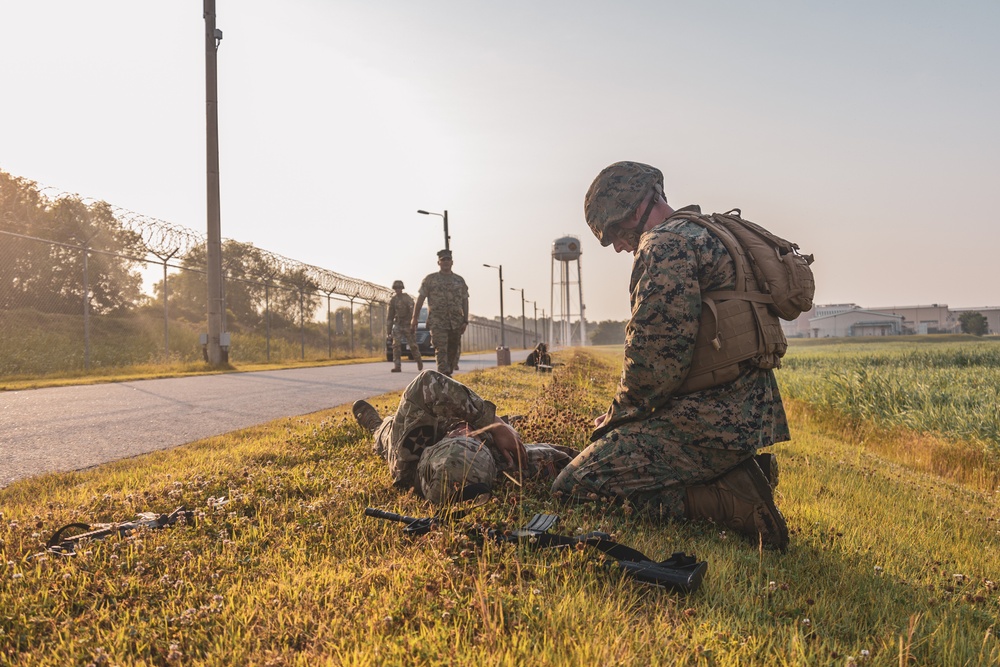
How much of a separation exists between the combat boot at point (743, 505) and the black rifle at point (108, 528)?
2.35 meters

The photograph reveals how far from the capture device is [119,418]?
5996 mm

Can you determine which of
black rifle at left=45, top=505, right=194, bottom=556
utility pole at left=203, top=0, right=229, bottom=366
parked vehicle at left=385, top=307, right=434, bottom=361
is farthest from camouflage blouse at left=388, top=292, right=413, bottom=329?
black rifle at left=45, top=505, right=194, bottom=556

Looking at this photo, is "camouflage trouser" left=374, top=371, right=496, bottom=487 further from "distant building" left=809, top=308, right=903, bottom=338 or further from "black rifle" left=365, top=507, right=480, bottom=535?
"distant building" left=809, top=308, right=903, bottom=338

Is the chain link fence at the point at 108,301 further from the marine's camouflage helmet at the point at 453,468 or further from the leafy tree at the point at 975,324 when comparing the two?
the leafy tree at the point at 975,324

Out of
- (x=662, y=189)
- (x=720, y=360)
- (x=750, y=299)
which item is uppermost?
(x=662, y=189)

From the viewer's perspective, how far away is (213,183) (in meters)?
14.3

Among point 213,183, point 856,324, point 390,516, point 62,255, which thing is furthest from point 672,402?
point 856,324

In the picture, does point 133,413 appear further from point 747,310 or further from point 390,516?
point 747,310

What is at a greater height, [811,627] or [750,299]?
[750,299]

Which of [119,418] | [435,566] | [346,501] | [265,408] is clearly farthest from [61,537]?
[265,408]

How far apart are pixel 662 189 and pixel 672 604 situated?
6.84 feet

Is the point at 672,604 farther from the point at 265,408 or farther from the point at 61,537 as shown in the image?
the point at 265,408

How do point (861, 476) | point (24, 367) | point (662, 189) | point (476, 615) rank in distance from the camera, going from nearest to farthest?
point (476, 615) → point (662, 189) → point (861, 476) → point (24, 367)

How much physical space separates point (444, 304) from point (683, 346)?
708cm
